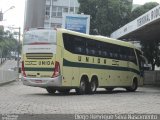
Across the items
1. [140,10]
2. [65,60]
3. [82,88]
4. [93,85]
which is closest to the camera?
[65,60]

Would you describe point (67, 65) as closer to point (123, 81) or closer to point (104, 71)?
point (104, 71)

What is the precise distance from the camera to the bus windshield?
23.4m

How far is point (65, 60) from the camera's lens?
23.5 m

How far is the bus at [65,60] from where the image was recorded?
23250 millimetres

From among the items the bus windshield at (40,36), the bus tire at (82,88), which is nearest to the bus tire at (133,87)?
the bus tire at (82,88)

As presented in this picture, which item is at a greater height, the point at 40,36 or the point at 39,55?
the point at 40,36

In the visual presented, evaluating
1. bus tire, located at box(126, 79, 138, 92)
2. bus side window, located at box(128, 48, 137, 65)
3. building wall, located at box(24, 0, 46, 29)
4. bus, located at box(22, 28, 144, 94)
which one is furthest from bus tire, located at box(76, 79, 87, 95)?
building wall, located at box(24, 0, 46, 29)

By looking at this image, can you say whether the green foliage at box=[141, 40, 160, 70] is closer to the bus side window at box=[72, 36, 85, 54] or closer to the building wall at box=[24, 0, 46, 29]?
the building wall at box=[24, 0, 46, 29]

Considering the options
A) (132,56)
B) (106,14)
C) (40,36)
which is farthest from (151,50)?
(40,36)

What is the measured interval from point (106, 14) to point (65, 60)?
3514 cm

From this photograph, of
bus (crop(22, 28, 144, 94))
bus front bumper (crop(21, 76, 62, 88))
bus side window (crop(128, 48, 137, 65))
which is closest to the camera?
bus front bumper (crop(21, 76, 62, 88))

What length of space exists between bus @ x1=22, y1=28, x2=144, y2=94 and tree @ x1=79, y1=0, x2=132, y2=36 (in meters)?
29.6

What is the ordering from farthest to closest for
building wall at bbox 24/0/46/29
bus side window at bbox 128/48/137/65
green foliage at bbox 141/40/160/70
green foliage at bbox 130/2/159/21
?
1. green foliage at bbox 130/2/159/21
2. green foliage at bbox 141/40/160/70
3. building wall at bbox 24/0/46/29
4. bus side window at bbox 128/48/137/65

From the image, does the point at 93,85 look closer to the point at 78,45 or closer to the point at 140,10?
the point at 78,45
